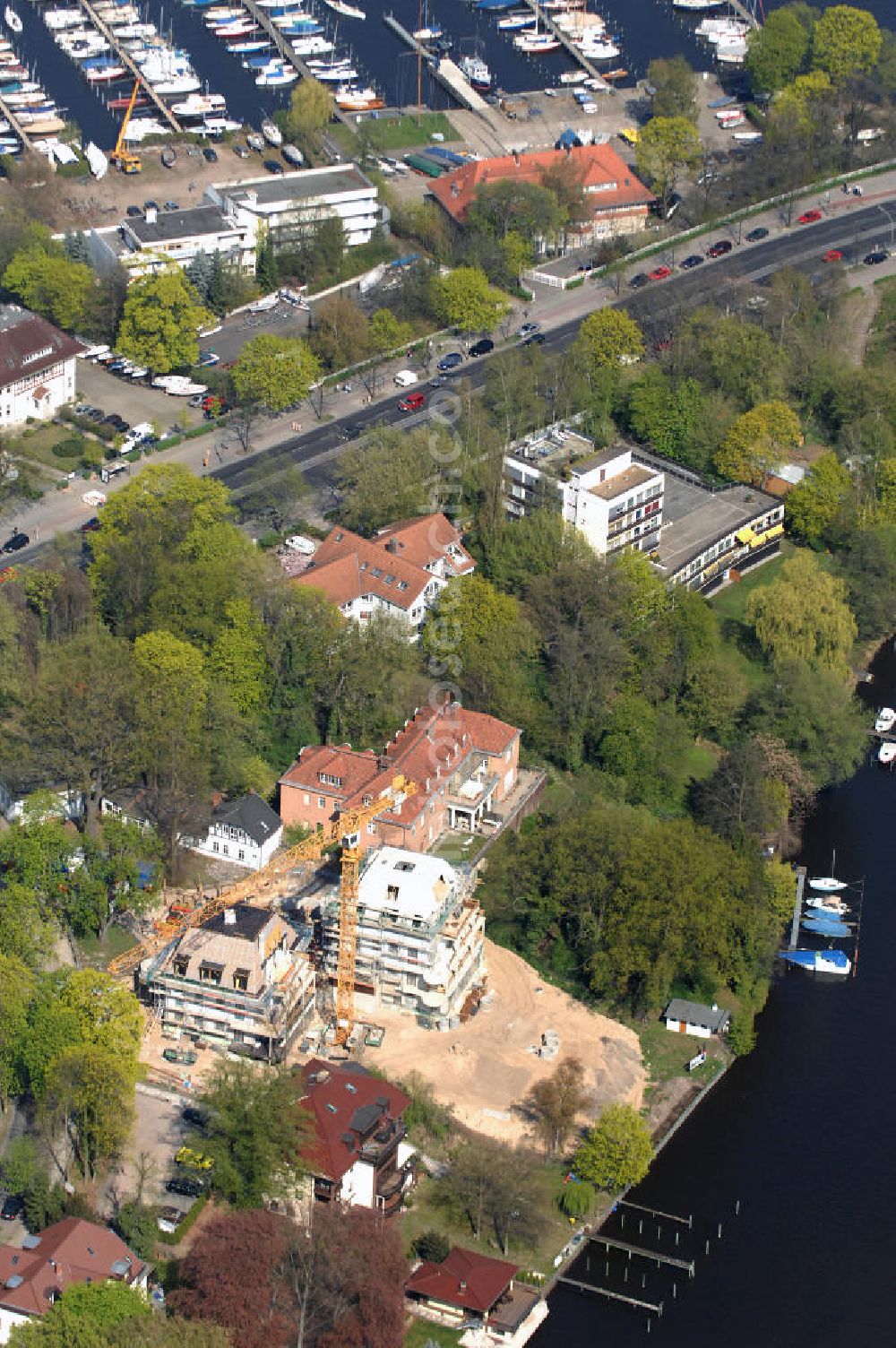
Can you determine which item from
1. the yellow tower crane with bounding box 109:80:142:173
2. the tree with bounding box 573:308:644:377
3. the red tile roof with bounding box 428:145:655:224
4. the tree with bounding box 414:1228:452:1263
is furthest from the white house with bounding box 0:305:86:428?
the tree with bounding box 414:1228:452:1263

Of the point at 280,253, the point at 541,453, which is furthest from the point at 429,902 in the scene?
the point at 280,253

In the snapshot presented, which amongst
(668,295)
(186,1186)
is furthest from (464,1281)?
(668,295)

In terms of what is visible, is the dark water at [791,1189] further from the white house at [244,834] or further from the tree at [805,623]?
the white house at [244,834]

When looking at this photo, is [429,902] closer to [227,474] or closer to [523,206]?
[227,474]

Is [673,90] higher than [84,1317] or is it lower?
lower

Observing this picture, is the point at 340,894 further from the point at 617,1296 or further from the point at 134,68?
the point at 134,68

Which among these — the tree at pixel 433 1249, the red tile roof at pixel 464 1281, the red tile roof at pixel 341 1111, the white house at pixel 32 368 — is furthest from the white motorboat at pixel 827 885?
the white house at pixel 32 368
